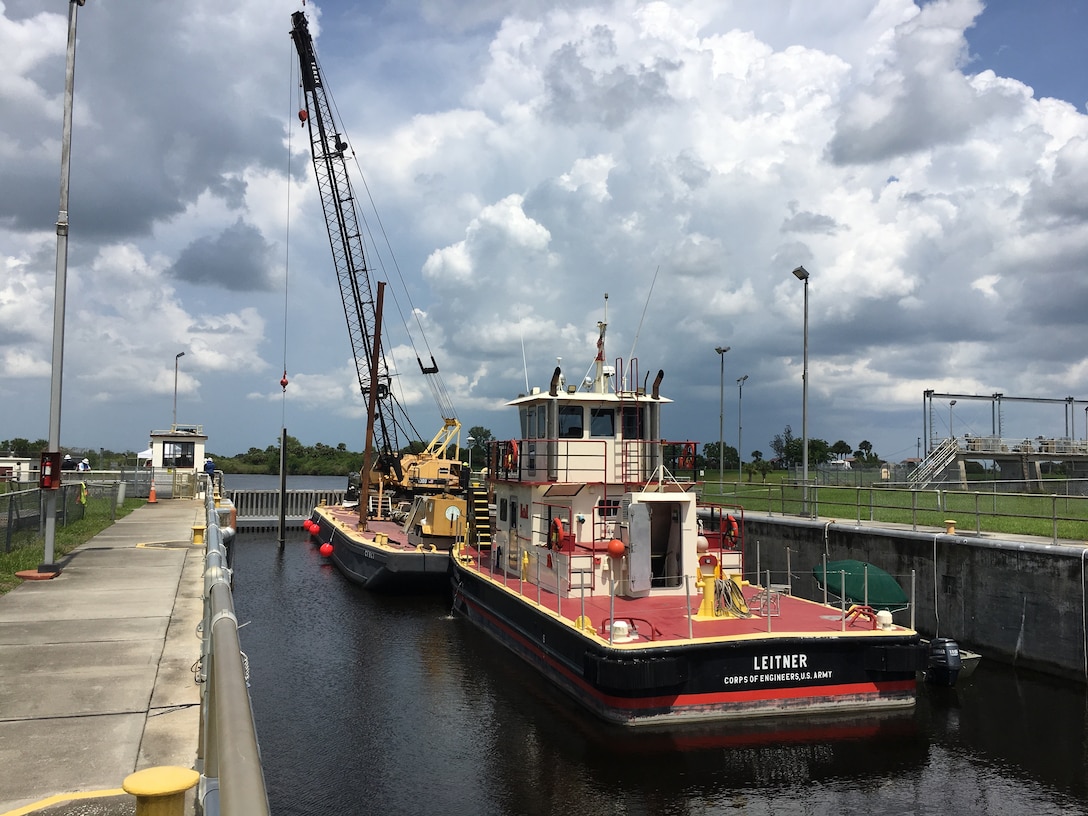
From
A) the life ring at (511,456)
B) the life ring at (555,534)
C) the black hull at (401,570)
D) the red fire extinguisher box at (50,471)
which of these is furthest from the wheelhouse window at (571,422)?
the red fire extinguisher box at (50,471)

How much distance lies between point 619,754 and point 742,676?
226 cm

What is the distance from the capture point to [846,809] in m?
10.5

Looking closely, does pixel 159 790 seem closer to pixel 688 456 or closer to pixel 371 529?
pixel 688 456

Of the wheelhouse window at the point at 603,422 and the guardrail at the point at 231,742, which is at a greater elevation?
the wheelhouse window at the point at 603,422

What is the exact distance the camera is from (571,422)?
18.3 metres

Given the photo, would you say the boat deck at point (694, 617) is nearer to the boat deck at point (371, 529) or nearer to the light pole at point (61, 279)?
the light pole at point (61, 279)

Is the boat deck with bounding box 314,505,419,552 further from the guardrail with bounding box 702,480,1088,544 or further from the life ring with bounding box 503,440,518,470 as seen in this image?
the guardrail with bounding box 702,480,1088,544

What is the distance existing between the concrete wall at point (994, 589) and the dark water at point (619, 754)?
0.65 m

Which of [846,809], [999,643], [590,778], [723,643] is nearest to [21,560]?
[590,778]

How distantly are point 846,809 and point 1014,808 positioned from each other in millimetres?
2083

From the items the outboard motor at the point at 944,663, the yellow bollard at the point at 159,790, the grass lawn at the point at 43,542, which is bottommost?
the outboard motor at the point at 944,663

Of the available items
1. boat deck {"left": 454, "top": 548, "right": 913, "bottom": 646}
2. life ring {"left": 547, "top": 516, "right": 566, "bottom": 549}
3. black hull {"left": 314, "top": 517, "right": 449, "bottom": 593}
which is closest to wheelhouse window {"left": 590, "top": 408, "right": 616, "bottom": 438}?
life ring {"left": 547, "top": 516, "right": 566, "bottom": 549}

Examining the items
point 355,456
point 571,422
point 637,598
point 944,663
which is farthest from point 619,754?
point 355,456

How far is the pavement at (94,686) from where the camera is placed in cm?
516
